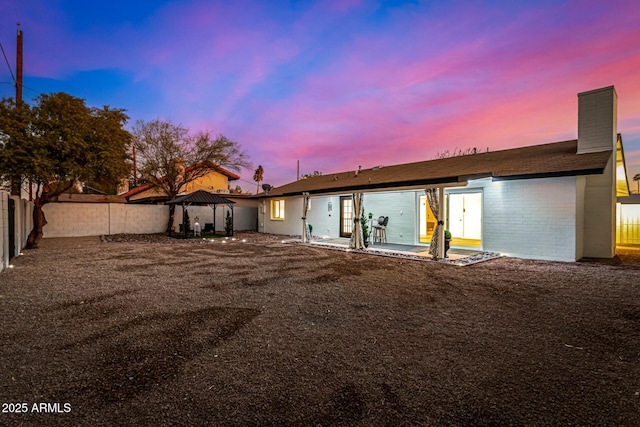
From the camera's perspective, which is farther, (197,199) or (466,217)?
(197,199)

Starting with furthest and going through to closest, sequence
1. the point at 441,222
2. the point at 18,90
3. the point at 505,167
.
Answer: the point at 18,90
the point at 505,167
the point at 441,222

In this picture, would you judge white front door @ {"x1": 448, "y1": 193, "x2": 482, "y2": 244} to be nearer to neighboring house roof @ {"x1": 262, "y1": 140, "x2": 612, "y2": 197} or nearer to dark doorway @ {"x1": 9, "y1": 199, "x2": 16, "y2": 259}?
neighboring house roof @ {"x1": 262, "y1": 140, "x2": 612, "y2": 197}

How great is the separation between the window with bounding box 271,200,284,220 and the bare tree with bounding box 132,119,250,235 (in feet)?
13.0

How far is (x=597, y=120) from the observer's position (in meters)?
8.94

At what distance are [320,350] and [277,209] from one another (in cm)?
1603

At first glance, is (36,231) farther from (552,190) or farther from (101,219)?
(552,190)

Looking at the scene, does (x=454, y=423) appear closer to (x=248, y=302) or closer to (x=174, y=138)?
(x=248, y=302)

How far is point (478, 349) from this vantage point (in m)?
2.97

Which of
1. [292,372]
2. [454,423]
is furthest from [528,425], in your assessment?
[292,372]

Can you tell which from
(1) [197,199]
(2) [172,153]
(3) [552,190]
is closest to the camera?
(3) [552,190]

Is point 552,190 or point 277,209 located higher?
point 552,190

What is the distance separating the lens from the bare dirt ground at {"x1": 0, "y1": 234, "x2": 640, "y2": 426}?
2.00m

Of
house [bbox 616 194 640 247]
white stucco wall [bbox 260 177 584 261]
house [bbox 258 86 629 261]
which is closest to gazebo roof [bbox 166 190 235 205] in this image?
house [bbox 258 86 629 261]

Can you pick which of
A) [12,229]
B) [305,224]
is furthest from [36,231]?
[305,224]
